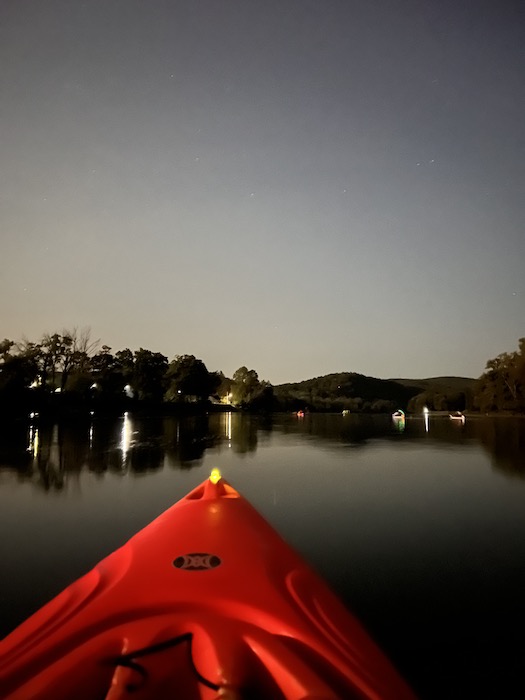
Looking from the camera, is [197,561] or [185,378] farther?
[185,378]

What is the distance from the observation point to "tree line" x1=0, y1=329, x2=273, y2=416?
30141mm

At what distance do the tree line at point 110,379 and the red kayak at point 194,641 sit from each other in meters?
28.5

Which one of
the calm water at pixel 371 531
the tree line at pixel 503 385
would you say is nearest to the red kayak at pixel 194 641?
the calm water at pixel 371 531

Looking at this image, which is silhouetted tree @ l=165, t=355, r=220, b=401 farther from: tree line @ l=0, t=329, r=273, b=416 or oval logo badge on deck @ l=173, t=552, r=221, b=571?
oval logo badge on deck @ l=173, t=552, r=221, b=571

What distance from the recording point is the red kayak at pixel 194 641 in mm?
1859

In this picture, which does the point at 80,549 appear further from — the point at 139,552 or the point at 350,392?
the point at 350,392

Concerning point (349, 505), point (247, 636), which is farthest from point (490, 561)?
point (247, 636)

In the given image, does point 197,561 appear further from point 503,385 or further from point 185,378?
point 185,378

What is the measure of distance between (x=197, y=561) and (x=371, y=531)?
353cm

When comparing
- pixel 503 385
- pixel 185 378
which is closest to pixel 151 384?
pixel 185 378

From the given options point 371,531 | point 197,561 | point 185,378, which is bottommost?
Answer: point 371,531

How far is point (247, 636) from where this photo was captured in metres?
2.07

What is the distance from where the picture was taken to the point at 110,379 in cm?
4831

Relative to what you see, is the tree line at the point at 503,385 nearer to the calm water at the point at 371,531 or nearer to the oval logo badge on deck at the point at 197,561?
the calm water at the point at 371,531
